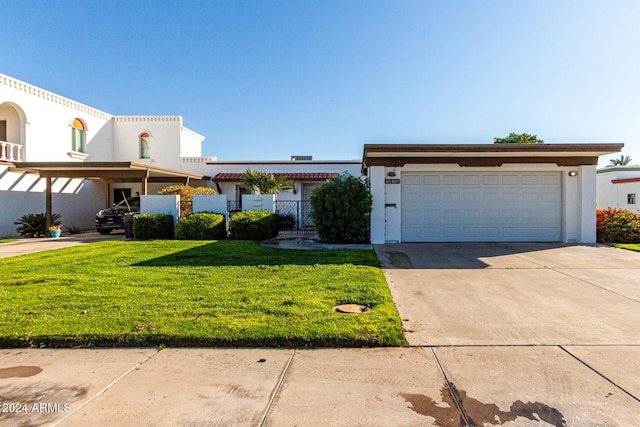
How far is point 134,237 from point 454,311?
12.8 metres

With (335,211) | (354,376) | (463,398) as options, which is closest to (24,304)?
(354,376)

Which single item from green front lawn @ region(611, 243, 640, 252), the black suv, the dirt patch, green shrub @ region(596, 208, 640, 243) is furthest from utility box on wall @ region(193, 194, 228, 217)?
green shrub @ region(596, 208, 640, 243)

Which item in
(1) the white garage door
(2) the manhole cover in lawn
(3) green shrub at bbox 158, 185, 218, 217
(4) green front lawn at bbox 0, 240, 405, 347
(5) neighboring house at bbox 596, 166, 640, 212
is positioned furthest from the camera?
(5) neighboring house at bbox 596, 166, 640, 212

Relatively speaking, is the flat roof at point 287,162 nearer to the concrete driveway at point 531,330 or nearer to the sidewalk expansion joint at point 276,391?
the concrete driveway at point 531,330

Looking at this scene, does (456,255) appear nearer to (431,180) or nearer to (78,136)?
(431,180)

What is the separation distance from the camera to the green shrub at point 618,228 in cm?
1225

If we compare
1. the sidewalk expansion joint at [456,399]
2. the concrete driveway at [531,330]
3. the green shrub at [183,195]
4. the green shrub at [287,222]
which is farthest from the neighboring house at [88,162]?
the sidewalk expansion joint at [456,399]

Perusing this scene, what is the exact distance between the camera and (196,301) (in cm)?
554

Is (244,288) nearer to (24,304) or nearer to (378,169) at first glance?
(24,304)

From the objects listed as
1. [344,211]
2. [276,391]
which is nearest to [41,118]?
[344,211]

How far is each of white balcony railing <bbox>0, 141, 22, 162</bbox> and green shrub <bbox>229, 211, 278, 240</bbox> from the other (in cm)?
1140

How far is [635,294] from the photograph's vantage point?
6.05 metres

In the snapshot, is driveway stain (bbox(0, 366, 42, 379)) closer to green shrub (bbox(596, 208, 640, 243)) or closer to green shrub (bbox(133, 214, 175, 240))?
green shrub (bbox(133, 214, 175, 240))

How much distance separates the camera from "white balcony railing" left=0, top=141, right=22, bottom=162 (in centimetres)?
1662
